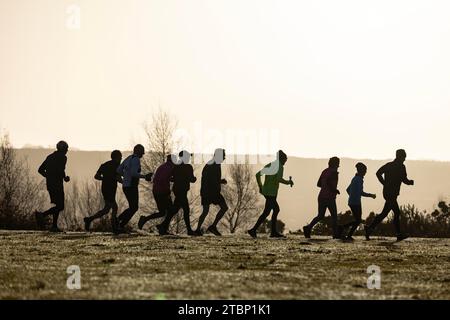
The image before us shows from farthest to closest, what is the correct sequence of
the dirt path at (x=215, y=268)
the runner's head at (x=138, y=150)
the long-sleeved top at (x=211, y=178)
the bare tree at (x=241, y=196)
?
1. the bare tree at (x=241, y=196)
2. the long-sleeved top at (x=211, y=178)
3. the runner's head at (x=138, y=150)
4. the dirt path at (x=215, y=268)

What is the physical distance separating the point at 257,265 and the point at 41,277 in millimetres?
3559

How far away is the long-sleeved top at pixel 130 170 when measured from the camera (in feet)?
72.2

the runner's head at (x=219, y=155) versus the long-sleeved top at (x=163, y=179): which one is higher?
the runner's head at (x=219, y=155)

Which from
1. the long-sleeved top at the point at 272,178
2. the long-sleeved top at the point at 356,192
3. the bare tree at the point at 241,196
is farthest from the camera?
the bare tree at the point at 241,196

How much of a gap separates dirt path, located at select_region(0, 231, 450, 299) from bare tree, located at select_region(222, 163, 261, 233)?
7870cm

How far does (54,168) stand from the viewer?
22734 millimetres

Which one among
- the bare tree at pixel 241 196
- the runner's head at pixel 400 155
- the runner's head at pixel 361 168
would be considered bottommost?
the bare tree at pixel 241 196

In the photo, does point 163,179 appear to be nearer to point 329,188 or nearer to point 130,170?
point 130,170

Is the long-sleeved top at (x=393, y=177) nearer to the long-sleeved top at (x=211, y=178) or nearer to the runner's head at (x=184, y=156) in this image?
the long-sleeved top at (x=211, y=178)

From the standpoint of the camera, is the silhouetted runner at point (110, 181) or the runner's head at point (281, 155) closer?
the silhouetted runner at point (110, 181)

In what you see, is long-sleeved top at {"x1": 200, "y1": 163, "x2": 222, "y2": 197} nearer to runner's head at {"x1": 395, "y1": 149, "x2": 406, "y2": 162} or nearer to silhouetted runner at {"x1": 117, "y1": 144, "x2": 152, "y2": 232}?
silhouetted runner at {"x1": 117, "y1": 144, "x2": 152, "y2": 232}

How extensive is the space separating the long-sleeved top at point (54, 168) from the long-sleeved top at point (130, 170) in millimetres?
1539

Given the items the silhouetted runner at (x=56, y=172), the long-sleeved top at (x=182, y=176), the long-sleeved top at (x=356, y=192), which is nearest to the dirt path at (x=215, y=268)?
the long-sleeved top at (x=356, y=192)
